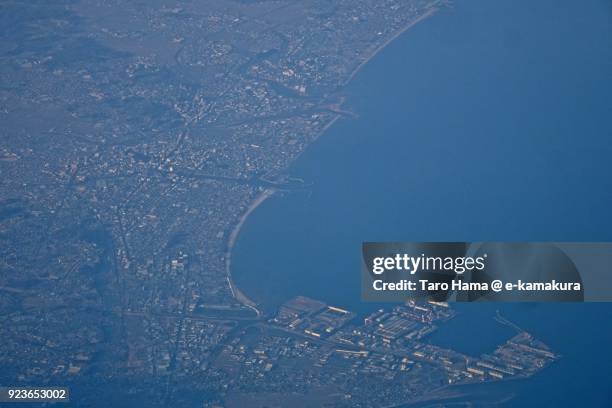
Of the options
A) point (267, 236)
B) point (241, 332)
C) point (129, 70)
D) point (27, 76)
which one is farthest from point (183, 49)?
point (241, 332)

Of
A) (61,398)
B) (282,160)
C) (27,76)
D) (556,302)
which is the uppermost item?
(27,76)

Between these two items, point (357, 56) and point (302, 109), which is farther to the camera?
point (357, 56)

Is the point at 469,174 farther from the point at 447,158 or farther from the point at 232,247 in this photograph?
the point at 232,247

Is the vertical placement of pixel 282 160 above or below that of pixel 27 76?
below

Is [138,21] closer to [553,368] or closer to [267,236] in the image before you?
[267,236]
